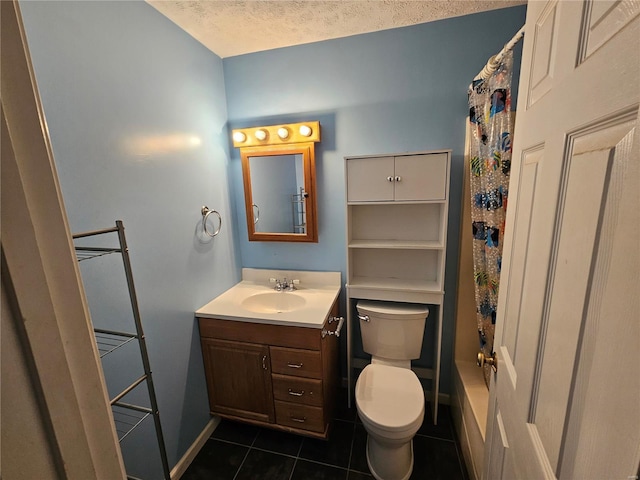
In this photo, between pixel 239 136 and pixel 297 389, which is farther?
pixel 239 136

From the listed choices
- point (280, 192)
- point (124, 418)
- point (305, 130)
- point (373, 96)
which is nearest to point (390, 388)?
point (124, 418)

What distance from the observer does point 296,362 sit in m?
1.58

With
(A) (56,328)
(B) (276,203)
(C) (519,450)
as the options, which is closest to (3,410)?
(A) (56,328)

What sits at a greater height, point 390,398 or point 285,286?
point 285,286

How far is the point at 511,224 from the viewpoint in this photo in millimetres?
855

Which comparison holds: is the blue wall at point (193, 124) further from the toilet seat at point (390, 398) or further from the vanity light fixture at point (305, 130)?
the toilet seat at point (390, 398)

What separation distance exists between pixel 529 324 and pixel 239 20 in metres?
1.95

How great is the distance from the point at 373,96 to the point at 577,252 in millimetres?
1587

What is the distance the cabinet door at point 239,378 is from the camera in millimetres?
1640

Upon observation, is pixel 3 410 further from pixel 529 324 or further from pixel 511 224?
pixel 511 224

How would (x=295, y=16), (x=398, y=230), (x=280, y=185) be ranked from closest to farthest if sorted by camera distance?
(x=295, y=16) → (x=398, y=230) → (x=280, y=185)

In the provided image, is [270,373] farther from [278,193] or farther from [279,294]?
[278,193]

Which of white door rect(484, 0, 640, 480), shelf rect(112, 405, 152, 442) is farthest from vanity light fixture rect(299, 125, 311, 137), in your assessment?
shelf rect(112, 405, 152, 442)

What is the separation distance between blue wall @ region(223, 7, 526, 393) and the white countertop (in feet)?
0.45
